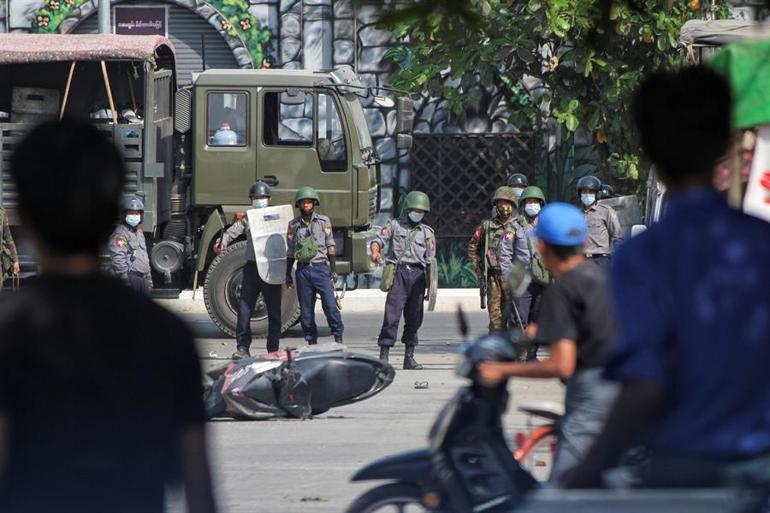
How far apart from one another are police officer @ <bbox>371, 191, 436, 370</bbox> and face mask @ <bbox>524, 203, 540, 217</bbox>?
1.36 meters

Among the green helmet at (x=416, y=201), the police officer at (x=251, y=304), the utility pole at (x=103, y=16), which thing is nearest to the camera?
the green helmet at (x=416, y=201)

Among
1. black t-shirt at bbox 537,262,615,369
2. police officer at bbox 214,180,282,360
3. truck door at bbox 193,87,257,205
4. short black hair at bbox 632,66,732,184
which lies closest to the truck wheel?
truck door at bbox 193,87,257,205

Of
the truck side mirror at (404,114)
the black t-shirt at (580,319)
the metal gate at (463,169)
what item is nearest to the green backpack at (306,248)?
the truck side mirror at (404,114)

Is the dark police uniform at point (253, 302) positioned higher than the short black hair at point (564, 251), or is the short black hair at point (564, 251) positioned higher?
the short black hair at point (564, 251)

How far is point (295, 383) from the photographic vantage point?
10609 millimetres

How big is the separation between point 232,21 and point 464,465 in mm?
17967

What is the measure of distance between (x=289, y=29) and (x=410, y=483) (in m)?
17.9

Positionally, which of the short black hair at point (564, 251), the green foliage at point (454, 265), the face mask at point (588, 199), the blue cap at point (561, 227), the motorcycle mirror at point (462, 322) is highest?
the blue cap at point (561, 227)

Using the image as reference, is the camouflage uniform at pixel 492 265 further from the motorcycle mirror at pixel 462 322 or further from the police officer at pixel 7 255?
the motorcycle mirror at pixel 462 322

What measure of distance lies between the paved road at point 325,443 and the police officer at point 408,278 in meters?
0.37

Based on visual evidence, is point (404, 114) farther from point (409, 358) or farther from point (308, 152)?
point (409, 358)

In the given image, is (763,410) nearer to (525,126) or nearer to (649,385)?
(649,385)

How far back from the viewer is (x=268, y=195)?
16.3 meters

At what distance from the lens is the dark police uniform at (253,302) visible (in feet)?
50.4
